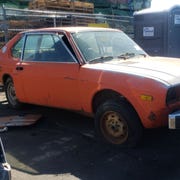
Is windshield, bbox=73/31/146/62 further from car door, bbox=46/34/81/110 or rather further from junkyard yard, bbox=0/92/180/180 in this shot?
junkyard yard, bbox=0/92/180/180

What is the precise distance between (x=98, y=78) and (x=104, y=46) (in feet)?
3.19

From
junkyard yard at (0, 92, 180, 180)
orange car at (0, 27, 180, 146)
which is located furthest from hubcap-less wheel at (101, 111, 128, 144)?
junkyard yard at (0, 92, 180, 180)

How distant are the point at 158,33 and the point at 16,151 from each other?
522 centimetres

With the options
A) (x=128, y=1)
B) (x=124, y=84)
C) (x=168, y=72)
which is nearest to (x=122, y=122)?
(x=124, y=84)

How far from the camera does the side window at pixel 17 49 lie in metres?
7.28

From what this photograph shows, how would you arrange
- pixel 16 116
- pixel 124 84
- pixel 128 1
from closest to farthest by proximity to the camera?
pixel 124 84 < pixel 16 116 < pixel 128 1

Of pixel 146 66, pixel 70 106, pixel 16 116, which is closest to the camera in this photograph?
pixel 146 66

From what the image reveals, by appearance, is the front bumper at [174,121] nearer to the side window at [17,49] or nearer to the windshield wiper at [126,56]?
the windshield wiper at [126,56]

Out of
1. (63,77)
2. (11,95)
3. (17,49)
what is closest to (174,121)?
(63,77)

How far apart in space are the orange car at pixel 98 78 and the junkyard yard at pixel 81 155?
1.01 feet

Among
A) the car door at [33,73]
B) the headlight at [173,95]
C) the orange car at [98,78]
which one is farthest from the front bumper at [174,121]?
the car door at [33,73]

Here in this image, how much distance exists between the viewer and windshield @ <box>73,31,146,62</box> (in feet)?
19.6

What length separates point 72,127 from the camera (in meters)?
6.36

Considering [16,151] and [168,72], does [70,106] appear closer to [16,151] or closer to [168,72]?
[16,151]
